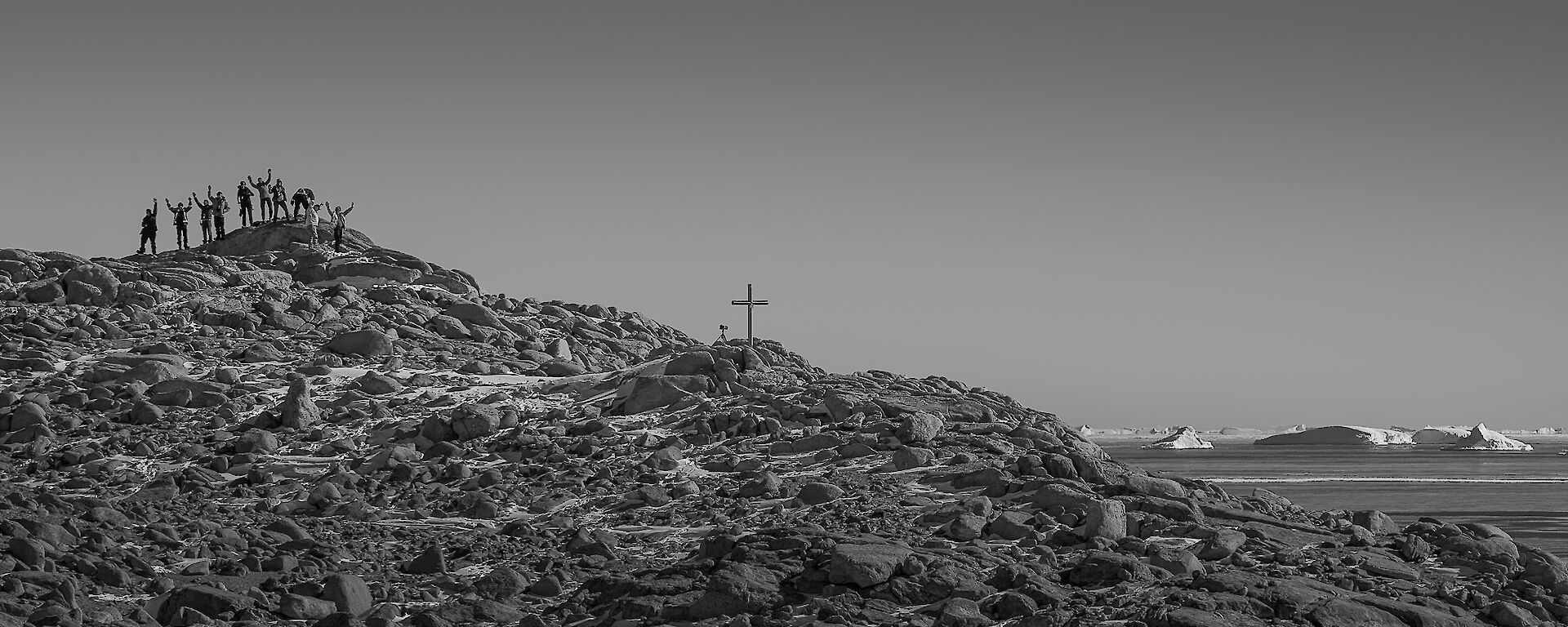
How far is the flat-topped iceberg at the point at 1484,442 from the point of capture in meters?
162

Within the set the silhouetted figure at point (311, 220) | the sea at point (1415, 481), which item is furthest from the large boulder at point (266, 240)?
the sea at point (1415, 481)

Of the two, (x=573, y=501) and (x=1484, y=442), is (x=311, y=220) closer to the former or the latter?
(x=573, y=501)

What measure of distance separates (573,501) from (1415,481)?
267 ft

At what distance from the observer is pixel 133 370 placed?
1193 inches

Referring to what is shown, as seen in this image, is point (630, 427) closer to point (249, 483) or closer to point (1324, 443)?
point (249, 483)

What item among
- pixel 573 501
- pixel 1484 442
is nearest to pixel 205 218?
pixel 573 501

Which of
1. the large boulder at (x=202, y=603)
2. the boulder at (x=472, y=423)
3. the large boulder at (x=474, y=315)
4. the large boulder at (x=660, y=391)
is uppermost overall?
the large boulder at (x=474, y=315)

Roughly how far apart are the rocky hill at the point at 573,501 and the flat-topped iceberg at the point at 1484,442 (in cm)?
14932

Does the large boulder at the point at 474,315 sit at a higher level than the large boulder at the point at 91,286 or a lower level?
lower

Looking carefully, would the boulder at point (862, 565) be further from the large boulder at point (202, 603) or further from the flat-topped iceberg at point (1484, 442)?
the flat-topped iceberg at point (1484, 442)

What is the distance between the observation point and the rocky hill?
1744 centimetres

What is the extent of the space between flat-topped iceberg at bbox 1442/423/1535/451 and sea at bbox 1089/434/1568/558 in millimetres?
2475

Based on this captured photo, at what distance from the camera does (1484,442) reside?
16362cm

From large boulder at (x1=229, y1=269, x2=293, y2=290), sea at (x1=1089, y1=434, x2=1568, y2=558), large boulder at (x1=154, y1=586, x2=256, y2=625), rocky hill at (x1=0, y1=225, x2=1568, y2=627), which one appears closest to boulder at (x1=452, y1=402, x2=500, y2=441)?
rocky hill at (x1=0, y1=225, x2=1568, y2=627)
